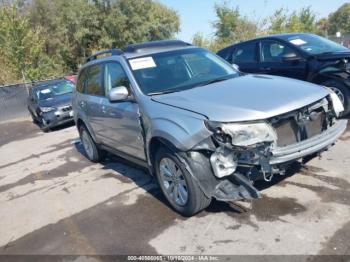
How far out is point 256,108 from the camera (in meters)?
3.67

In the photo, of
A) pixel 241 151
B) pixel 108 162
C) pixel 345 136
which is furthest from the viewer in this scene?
pixel 108 162

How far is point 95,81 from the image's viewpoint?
20.1 ft

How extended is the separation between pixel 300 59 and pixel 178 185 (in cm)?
434

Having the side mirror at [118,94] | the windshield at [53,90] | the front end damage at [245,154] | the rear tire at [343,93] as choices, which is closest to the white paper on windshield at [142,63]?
the side mirror at [118,94]

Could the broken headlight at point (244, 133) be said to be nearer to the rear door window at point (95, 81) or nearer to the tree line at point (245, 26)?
the rear door window at point (95, 81)

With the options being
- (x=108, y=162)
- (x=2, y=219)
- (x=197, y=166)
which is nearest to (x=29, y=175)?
(x=108, y=162)

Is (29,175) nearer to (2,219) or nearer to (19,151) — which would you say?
(2,219)

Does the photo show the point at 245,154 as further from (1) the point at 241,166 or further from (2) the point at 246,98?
(2) the point at 246,98

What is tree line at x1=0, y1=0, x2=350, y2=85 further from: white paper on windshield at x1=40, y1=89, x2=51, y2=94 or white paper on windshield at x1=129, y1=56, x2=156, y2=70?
white paper on windshield at x1=129, y1=56, x2=156, y2=70

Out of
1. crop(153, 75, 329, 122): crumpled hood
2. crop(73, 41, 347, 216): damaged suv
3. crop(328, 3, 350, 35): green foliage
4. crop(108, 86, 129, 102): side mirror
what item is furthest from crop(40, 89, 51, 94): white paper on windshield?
crop(328, 3, 350, 35): green foliage

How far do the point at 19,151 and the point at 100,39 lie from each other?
2689 cm

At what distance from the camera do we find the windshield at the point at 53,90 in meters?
13.1

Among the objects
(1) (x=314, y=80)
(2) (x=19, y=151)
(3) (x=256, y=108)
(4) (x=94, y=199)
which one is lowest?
(2) (x=19, y=151)

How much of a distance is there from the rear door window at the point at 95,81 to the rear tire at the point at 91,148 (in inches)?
35.3
